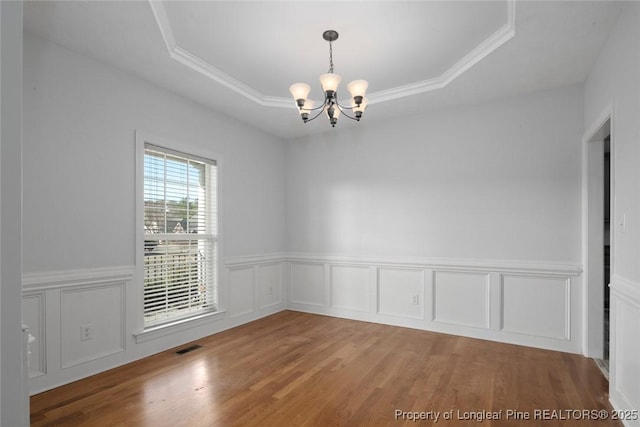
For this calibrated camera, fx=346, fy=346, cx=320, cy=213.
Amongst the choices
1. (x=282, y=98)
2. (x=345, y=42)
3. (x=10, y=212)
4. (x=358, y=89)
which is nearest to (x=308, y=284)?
(x=282, y=98)

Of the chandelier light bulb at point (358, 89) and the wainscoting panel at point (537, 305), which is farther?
the wainscoting panel at point (537, 305)

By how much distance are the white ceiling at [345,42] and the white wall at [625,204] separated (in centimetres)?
29

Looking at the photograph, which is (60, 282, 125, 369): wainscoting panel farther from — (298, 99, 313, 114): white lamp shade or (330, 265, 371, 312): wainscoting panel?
(330, 265, 371, 312): wainscoting panel

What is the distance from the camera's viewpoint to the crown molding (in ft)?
8.72

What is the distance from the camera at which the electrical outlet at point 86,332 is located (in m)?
2.98

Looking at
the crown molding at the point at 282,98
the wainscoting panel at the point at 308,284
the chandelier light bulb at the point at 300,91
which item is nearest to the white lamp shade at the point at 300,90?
the chandelier light bulb at the point at 300,91

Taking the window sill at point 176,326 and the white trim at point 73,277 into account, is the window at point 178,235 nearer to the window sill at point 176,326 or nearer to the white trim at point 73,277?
the window sill at point 176,326

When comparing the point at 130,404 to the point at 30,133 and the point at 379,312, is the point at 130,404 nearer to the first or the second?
the point at 30,133

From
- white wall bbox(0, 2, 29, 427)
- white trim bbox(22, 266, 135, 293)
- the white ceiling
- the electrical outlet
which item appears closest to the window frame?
white trim bbox(22, 266, 135, 293)

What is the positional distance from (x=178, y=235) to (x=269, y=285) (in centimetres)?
179

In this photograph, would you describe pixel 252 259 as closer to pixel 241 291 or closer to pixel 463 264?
pixel 241 291

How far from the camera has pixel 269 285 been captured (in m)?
5.24

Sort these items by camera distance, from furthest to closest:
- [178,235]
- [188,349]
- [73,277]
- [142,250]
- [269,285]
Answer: [269,285], [178,235], [188,349], [142,250], [73,277]

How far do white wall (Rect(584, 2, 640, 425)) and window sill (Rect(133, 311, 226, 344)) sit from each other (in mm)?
3850
